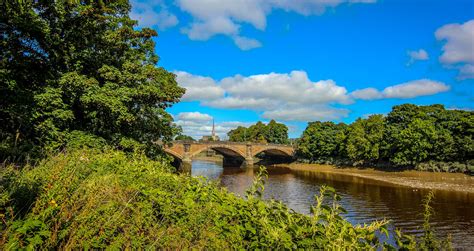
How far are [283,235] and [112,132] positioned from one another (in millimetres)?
15060

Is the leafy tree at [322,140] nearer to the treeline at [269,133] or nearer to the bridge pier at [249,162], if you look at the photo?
the bridge pier at [249,162]

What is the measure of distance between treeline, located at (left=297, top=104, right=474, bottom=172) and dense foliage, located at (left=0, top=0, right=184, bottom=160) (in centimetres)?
4247

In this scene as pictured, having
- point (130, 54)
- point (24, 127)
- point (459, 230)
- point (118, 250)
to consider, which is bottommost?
point (459, 230)

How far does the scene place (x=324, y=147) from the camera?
71125 mm

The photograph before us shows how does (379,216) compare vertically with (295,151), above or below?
below

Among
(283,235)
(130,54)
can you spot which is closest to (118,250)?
(283,235)

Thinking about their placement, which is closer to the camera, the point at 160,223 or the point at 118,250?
the point at 118,250

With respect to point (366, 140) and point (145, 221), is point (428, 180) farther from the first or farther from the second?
point (145, 221)

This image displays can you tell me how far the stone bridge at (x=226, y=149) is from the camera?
62344mm

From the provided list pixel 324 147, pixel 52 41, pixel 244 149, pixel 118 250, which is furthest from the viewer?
pixel 244 149

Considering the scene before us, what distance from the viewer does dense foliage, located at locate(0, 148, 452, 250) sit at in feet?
12.1

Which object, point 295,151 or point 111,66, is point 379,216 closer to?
point 111,66

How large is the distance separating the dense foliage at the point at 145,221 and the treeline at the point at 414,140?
156 feet

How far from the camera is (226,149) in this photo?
2938 inches
